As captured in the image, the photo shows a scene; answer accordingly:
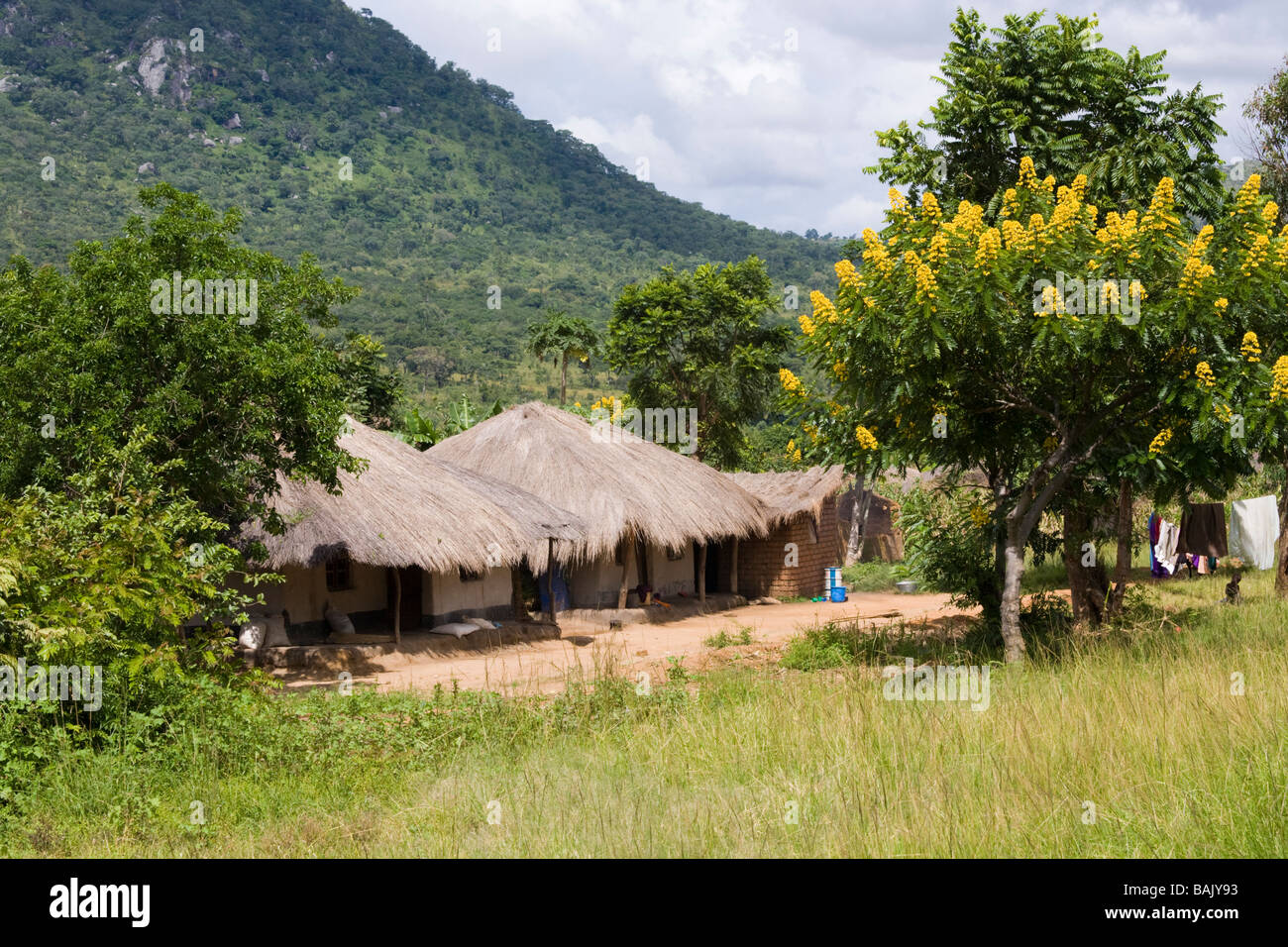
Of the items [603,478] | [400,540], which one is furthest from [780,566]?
[400,540]

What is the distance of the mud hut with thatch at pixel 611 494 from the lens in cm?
1777

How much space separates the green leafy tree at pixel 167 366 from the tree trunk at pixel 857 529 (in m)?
18.7

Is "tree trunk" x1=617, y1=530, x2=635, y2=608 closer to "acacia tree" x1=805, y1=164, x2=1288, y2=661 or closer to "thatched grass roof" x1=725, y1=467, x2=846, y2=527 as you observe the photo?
"thatched grass roof" x1=725, y1=467, x2=846, y2=527

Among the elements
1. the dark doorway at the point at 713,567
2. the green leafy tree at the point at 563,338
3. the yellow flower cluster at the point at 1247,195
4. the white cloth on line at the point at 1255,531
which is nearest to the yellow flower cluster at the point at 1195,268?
the yellow flower cluster at the point at 1247,195

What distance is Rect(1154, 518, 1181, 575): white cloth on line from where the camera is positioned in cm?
1756

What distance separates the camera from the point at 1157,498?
30.6 ft

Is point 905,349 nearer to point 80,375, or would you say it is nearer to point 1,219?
point 80,375

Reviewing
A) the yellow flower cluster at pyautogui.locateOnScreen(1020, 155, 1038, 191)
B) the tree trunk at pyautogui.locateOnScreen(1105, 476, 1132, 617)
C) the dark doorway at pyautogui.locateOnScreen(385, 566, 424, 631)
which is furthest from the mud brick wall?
the yellow flower cluster at pyautogui.locateOnScreen(1020, 155, 1038, 191)

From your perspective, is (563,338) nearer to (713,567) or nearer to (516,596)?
(713,567)

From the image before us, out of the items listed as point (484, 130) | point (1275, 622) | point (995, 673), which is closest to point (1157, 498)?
point (1275, 622)

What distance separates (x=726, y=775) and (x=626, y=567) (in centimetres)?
1332

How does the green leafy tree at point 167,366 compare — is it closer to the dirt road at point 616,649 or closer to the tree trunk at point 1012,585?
the dirt road at point 616,649

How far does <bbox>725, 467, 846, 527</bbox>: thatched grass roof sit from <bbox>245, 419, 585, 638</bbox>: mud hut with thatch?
18.5 feet

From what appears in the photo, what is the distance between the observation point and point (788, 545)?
73.8 ft
